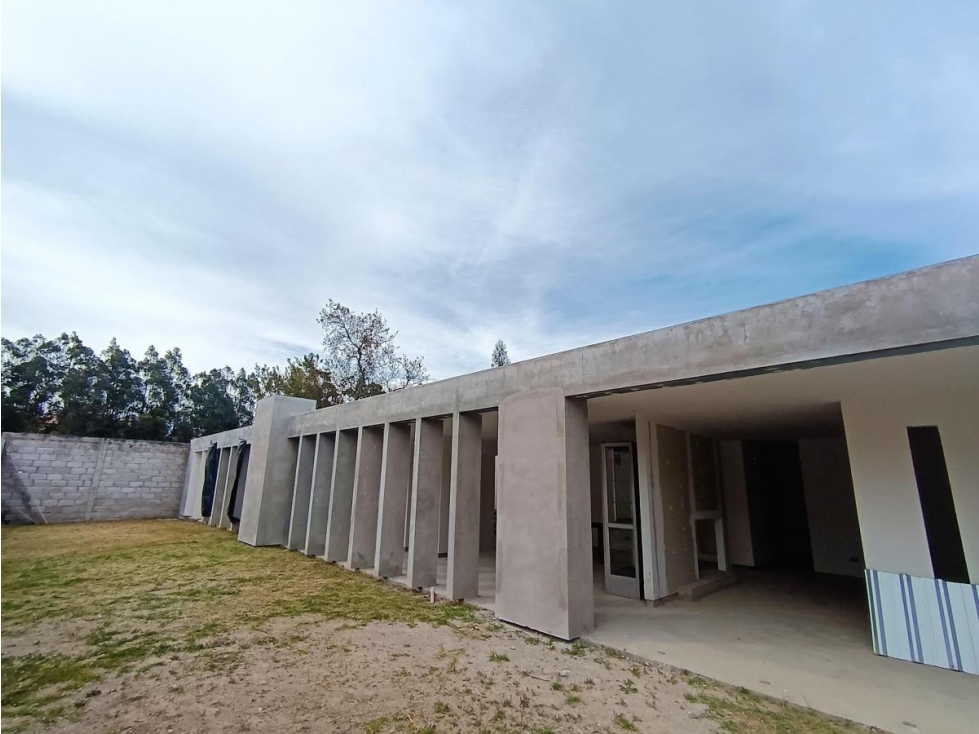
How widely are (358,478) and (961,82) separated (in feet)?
33.2

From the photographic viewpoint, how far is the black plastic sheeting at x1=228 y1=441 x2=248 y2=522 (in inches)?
542

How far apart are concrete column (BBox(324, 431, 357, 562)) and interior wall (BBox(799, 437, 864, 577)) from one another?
31.6ft

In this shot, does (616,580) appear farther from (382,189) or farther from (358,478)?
(382,189)

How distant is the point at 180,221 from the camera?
789 centimetres

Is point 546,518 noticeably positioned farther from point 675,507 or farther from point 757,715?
point 675,507

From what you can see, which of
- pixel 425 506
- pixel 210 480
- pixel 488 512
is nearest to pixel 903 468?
pixel 425 506

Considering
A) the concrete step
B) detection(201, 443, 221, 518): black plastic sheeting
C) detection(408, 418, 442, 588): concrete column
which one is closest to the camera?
the concrete step

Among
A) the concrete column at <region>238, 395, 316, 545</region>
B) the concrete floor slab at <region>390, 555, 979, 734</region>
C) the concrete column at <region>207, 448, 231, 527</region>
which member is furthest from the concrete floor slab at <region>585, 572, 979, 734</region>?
the concrete column at <region>207, 448, 231, 527</region>

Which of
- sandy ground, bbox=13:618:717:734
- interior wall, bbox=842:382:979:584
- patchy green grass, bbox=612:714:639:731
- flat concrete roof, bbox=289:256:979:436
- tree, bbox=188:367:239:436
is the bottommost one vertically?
sandy ground, bbox=13:618:717:734

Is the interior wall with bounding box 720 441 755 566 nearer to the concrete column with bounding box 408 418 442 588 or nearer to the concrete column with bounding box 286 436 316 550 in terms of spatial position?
the concrete column with bounding box 408 418 442 588

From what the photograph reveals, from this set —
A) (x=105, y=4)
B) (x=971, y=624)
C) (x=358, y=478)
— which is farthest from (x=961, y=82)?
(x=358, y=478)

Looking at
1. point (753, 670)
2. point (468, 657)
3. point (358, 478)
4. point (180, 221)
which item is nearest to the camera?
point (753, 670)

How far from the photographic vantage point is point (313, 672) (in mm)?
3836

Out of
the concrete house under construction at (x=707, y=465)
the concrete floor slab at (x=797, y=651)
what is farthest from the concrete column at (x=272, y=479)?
the concrete floor slab at (x=797, y=651)
